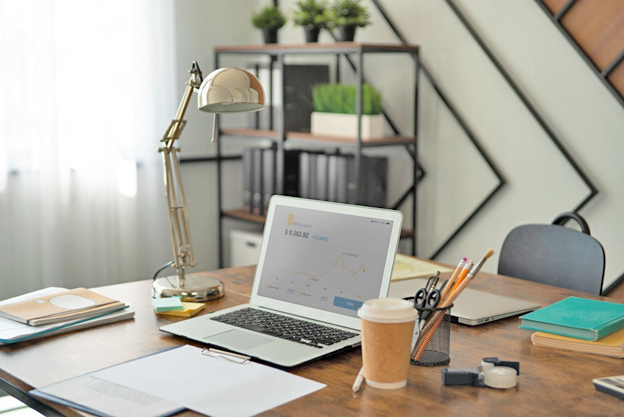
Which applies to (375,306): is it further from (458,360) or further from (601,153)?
(601,153)

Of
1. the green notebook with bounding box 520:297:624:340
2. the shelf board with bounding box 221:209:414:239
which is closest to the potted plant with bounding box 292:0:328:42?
the shelf board with bounding box 221:209:414:239

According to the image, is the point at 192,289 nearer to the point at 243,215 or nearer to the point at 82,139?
the point at 82,139

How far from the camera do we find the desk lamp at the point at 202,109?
4.60 ft

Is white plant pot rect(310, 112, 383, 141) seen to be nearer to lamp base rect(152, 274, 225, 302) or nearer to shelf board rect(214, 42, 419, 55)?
shelf board rect(214, 42, 419, 55)

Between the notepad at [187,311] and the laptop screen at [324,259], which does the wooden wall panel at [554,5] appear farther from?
the notepad at [187,311]

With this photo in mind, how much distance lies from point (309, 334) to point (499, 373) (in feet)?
1.17

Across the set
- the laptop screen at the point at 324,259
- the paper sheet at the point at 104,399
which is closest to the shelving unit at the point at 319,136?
the laptop screen at the point at 324,259

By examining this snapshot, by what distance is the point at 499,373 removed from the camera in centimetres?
105

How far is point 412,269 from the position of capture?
185 cm

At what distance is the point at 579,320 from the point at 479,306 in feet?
0.74

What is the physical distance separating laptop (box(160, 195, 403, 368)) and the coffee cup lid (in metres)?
0.16

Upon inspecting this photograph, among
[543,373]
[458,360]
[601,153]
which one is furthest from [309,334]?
[601,153]

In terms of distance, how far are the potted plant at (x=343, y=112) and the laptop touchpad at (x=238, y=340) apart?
5.55ft

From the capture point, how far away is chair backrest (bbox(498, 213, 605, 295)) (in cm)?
183
